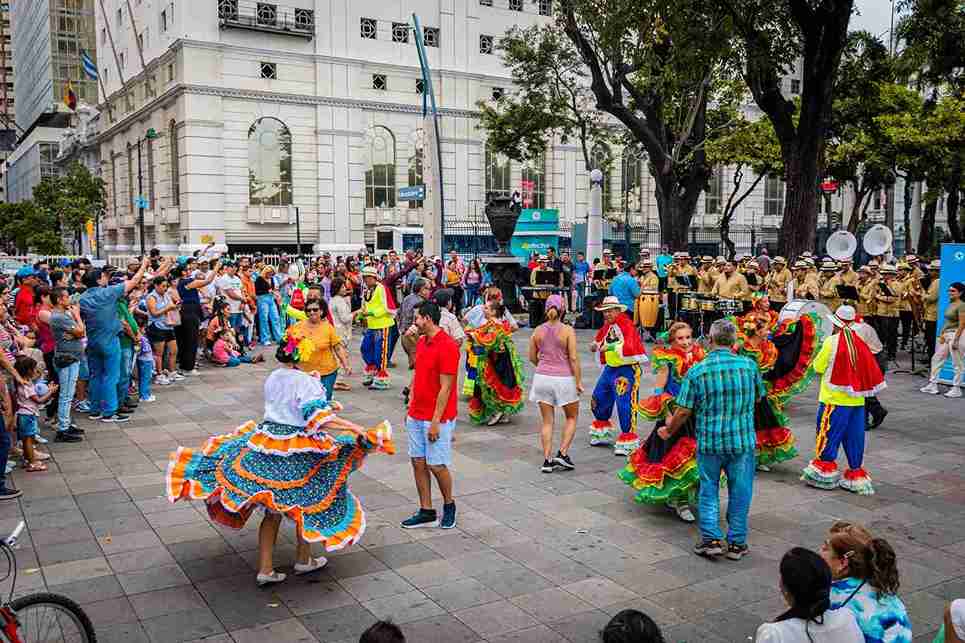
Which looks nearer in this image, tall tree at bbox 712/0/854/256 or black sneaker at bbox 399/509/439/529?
black sneaker at bbox 399/509/439/529

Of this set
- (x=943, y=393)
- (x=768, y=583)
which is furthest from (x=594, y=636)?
(x=943, y=393)

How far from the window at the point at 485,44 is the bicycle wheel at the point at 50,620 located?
4163 cm

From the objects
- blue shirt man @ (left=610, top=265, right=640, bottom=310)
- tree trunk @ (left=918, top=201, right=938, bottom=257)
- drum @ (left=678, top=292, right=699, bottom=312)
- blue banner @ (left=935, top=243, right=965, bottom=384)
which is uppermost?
tree trunk @ (left=918, top=201, right=938, bottom=257)

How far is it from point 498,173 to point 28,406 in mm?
37209

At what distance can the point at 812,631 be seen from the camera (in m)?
3.62

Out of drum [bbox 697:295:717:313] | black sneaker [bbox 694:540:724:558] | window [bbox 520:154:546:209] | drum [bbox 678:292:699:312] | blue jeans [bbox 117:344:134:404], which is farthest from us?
window [bbox 520:154:546:209]

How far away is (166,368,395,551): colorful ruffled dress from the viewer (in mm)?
5703

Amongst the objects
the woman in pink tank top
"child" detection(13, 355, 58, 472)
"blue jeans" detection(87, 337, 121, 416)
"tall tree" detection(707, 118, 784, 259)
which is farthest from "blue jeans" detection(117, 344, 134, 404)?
"tall tree" detection(707, 118, 784, 259)

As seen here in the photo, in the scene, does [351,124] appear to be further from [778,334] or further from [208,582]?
[208,582]

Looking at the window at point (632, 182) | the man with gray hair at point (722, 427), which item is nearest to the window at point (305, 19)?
the window at point (632, 182)

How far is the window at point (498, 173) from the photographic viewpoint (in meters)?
44.2

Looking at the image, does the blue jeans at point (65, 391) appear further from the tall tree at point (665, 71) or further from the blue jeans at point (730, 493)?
the tall tree at point (665, 71)

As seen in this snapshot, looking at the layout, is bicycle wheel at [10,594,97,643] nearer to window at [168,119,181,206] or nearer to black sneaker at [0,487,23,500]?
black sneaker at [0,487,23,500]

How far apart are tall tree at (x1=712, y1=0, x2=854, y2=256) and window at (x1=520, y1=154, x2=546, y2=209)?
26.1m
